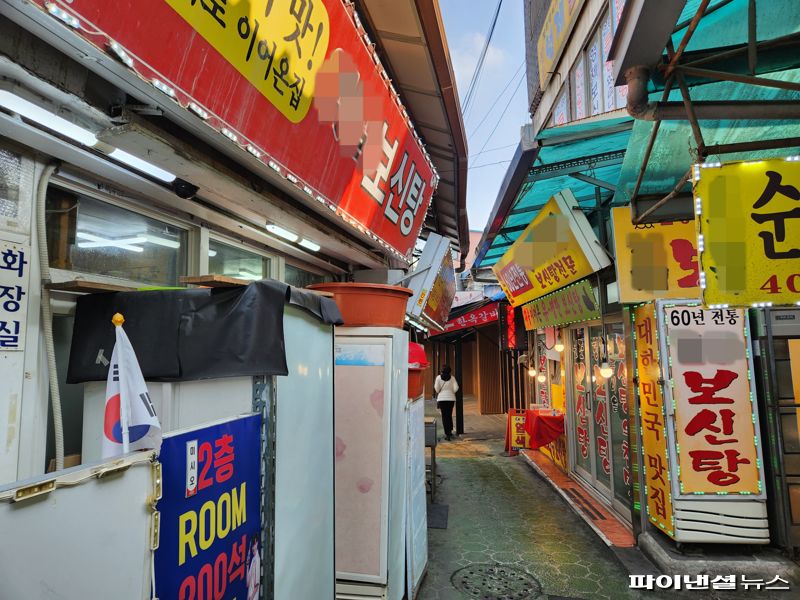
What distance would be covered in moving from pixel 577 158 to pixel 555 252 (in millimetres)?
1932

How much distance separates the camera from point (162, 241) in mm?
4027

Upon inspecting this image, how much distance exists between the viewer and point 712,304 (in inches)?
137

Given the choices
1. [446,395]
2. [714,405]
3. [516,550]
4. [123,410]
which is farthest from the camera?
[446,395]

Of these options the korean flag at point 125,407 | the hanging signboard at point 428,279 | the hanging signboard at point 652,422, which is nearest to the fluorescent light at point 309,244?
the hanging signboard at point 428,279

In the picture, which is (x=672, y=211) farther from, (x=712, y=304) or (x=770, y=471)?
(x=770, y=471)

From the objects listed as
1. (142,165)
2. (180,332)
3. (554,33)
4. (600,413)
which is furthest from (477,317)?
(180,332)

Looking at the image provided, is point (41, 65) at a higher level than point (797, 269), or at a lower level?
higher

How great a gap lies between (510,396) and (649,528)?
13.2m

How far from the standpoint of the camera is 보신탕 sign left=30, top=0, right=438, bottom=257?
2.29 meters

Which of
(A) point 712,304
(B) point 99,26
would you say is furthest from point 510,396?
(B) point 99,26

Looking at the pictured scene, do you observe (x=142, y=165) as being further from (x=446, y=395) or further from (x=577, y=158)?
(x=446, y=395)

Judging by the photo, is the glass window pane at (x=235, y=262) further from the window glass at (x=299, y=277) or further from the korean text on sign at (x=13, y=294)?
the korean text on sign at (x=13, y=294)

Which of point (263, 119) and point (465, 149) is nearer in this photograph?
point (263, 119)

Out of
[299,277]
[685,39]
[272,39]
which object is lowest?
[299,277]
